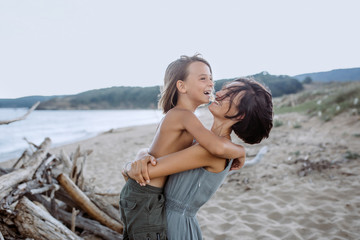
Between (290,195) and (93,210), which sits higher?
(93,210)

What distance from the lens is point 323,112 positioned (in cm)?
1159

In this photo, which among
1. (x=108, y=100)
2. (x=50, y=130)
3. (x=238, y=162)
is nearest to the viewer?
(x=238, y=162)

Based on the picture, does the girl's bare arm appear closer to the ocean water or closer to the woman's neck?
the woman's neck

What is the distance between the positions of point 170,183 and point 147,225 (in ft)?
0.89

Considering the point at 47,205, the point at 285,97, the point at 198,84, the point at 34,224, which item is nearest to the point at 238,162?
the point at 198,84

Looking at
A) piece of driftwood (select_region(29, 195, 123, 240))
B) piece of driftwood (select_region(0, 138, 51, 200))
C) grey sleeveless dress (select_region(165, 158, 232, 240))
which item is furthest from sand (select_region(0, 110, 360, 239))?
grey sleeveless dress (select_region(165, 158, 232, 240))

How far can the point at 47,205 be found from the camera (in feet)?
9.27

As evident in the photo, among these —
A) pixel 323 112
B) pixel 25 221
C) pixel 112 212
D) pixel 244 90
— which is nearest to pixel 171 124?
pixel 244 90

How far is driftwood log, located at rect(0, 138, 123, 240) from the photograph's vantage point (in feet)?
6.73

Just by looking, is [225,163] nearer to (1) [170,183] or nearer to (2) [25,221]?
(1) [170,183]

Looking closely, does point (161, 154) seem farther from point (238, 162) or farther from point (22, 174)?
point (22, 174)

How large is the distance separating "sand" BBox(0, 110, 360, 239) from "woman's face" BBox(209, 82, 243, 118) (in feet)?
7.13

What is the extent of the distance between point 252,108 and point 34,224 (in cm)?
194

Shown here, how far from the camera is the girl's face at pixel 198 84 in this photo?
1.76m
